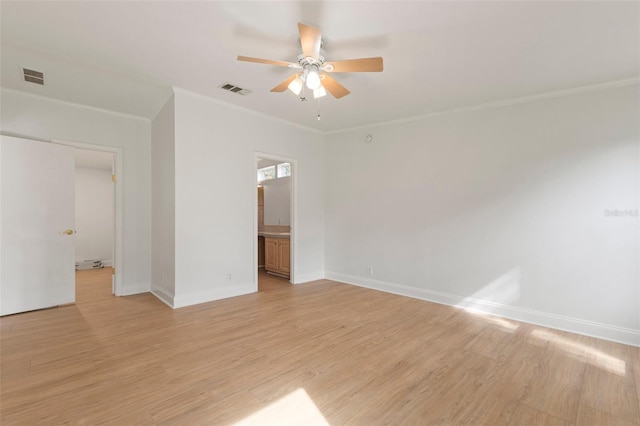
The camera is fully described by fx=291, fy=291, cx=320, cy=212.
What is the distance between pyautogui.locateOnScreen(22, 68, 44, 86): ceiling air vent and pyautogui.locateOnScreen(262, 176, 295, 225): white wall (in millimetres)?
4430

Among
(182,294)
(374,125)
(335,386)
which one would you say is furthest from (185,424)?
(374,125)

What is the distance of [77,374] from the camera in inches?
91.6

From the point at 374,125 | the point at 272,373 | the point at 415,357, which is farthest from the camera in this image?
the point at 374,125

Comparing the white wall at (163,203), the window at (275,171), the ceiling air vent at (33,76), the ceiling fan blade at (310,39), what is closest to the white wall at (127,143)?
the white wall at (163,203)

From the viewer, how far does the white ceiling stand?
2.26 metres

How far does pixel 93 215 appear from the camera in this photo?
7.50 metres

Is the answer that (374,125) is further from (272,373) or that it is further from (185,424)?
(185,424)

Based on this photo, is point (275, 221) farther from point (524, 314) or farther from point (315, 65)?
point (524, 314)

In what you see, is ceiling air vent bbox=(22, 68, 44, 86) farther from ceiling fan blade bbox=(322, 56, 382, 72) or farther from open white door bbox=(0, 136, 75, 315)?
ceiling fan blade bbox=(322, 56, 382, 72)

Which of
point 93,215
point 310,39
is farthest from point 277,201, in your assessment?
point 310,39

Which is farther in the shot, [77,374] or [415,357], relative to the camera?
[415,357]

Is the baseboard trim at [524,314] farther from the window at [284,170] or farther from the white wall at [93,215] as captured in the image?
the white wall at [93,215]

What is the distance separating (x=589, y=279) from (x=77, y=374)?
5.09 meters

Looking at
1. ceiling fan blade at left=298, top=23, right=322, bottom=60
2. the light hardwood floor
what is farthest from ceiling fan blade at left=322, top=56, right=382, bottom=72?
the light hardwood floor
